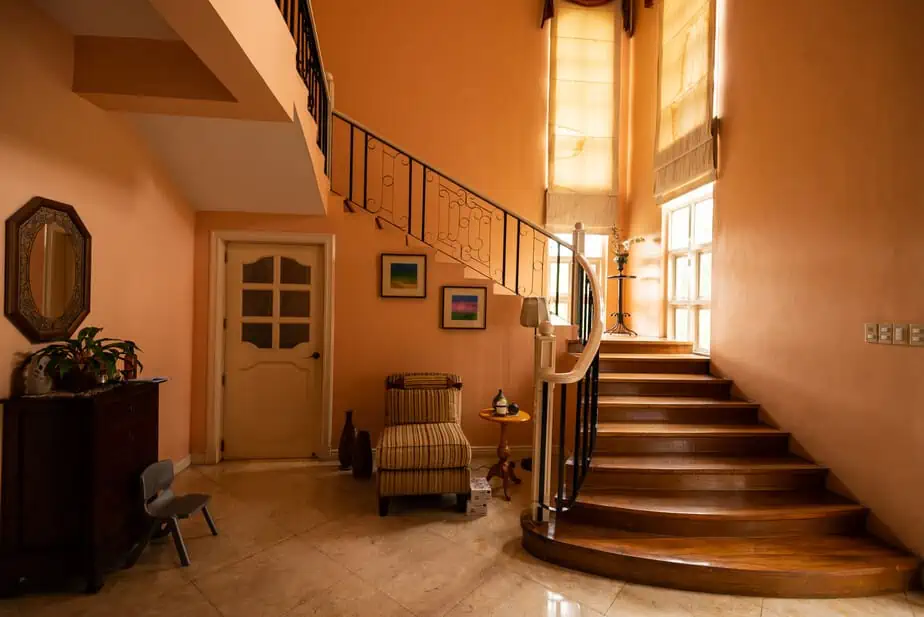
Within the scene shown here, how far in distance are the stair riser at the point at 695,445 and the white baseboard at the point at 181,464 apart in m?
3.41

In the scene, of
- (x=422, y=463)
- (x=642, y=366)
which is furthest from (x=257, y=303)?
(x=642, y=366)

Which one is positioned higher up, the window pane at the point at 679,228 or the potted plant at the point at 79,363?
the window pane at the point at 679,228

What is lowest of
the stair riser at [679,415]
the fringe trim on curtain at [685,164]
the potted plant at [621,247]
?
the stair riser at [679,415]

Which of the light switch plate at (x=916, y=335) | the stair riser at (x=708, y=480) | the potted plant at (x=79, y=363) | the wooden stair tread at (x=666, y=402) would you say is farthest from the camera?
the wooden stair tread at (x=666, y=402)

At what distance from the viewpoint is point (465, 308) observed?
4402 millimetres

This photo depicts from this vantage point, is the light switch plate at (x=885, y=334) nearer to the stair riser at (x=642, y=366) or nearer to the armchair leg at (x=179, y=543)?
the stair riser at (x=642, y=366)

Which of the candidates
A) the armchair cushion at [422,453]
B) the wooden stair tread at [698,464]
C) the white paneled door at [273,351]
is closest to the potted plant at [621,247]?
the wooden stair tread at [698,464]

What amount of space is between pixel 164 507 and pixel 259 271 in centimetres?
219

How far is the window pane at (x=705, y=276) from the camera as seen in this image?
14.5 ft

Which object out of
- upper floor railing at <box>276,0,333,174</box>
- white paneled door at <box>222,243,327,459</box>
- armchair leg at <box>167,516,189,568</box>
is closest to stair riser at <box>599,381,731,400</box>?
white paneled door at <box>222,243,327,459</box>

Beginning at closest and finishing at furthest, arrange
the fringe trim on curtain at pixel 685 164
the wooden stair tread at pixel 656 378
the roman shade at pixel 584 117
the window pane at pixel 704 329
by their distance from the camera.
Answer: the wooden stair tread at pixel 656 378
the fringe trim on curtain at pixel 685 164
the window pane at pixel 704 329
the roman shade at pixel 584 117

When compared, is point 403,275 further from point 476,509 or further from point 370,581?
point 370,581

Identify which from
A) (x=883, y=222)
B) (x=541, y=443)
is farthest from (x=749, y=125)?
(x=541, y=443)

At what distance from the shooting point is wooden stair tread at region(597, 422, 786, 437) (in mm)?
3332
